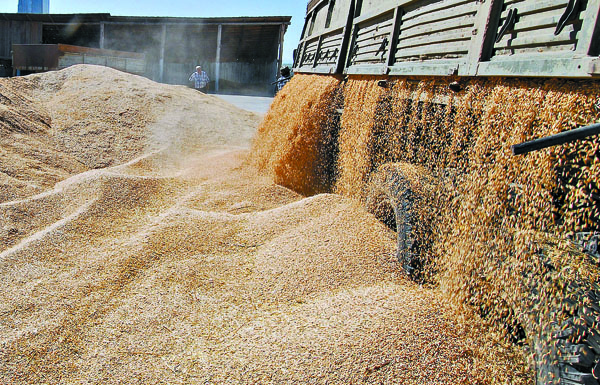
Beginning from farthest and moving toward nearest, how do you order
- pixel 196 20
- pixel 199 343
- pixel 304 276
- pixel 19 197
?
pixel 196 20 → pixel 19 197 → pixel 304 276 → pixel 199 343

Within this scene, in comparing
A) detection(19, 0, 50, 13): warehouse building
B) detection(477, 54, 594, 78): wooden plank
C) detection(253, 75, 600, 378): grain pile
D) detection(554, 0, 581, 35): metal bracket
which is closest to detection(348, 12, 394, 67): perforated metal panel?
detection(253, 75, 600, 378): grain pile

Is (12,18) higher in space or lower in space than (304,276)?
higher

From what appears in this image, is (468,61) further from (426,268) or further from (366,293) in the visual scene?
(366,293)

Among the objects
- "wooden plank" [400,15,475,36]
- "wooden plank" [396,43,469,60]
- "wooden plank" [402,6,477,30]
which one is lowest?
"wooden plank" [396,43,469,60]

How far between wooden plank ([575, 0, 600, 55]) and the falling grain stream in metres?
0.18

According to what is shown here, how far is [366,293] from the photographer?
3.19 metres

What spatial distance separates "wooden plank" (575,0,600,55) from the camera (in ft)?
6.40

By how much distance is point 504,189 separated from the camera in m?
2.41

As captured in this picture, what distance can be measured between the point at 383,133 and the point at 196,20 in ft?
78.2

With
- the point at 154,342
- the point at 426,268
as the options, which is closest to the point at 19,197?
the point at 154,342

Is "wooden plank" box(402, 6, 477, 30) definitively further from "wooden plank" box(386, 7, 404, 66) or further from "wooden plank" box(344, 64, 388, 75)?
"wooden plank" box(344, 64, 388, 75)

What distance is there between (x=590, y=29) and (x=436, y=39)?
1.54 meters

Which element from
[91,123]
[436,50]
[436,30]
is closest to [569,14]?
[436,50]

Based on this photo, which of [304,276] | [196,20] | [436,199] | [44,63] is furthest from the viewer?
[196,20]
